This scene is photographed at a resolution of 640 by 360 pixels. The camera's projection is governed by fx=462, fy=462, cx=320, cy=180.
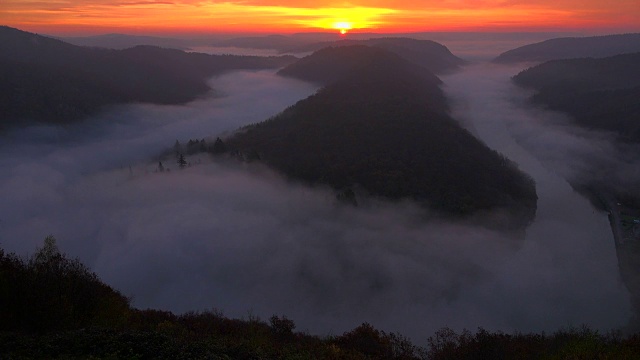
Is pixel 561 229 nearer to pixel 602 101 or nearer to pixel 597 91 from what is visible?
pixel 602 101

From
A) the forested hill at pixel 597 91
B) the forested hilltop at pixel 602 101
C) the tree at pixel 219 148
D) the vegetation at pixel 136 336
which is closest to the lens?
the vegetation at pixel 136 336

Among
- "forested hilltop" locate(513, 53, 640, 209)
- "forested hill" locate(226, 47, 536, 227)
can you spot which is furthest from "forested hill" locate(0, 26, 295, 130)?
"forested hilltop" locate(513, 53, 640, 209)

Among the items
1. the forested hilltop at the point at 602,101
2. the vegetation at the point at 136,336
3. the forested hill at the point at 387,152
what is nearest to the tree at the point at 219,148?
the forested hill at the point at 387,152

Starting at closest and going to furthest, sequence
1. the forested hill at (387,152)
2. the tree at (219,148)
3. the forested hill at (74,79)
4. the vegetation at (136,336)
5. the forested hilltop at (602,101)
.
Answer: the vegetation at (136,336) → the forested hill at (387,152) → the forested hilltop at (602,101) → the tree at (219,148) → the forested hill at (74,79)

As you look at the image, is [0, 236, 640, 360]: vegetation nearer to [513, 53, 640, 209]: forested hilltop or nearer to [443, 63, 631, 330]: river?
[443, 63, 631, 330]: river

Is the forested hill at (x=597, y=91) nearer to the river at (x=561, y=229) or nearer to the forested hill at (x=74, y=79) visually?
the river at (x=561, y=229)
